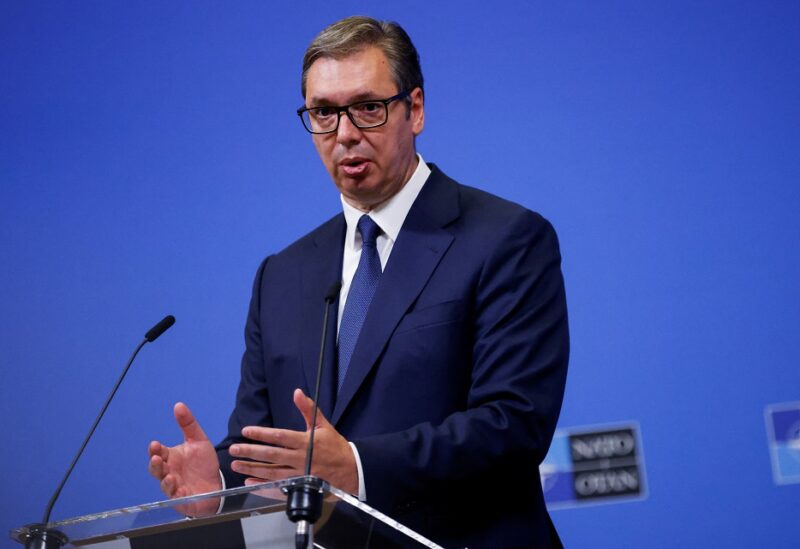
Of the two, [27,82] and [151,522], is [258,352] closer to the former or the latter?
[151,522]

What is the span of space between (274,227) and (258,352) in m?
0.84

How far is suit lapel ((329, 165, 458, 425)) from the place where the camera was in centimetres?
199

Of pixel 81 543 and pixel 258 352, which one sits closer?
pixel 81 543

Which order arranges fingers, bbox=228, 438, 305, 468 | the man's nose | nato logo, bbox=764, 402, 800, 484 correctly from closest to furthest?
fingers, bbox=228, 438, 305, 468 → the man's nose → nato logo, bbox=764, 402, 800, 484

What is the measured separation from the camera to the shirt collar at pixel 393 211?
2.22 meters

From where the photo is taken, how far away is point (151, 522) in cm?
147

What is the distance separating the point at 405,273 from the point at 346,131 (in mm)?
328

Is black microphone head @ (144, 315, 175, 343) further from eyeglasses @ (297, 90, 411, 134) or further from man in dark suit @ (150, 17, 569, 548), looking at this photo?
eyeglasses @ (297, 90, 411, 134)

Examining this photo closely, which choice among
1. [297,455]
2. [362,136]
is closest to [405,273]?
[362,136]

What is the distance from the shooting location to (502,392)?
6.15ft

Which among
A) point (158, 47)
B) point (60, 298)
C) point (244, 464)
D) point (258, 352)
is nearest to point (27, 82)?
point (158, 47)

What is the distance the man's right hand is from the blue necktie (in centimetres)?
30

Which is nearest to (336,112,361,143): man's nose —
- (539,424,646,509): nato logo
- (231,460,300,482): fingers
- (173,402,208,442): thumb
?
(173,402,208,442): thumb

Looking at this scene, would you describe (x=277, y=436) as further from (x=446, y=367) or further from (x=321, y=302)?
(x=321, y=302)
